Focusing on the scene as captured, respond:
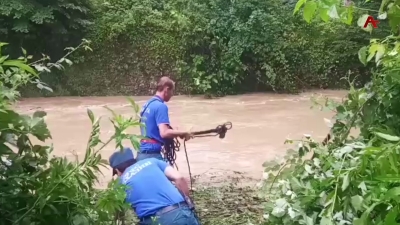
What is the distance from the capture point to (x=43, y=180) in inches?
61.2

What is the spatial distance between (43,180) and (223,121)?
9862 mm

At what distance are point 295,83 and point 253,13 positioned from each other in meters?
2.26

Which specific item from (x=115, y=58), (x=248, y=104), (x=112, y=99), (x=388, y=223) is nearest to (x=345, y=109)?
(x=388, y=223)

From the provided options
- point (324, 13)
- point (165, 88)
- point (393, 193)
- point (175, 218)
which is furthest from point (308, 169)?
point (165, 88)

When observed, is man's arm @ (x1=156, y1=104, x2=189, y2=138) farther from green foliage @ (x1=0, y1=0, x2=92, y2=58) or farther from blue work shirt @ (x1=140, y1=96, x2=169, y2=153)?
A: green foliage @ (x1=0, y1=0, x2=92, y2=58)

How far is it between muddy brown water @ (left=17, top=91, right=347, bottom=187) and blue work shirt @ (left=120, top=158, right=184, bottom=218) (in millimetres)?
1879

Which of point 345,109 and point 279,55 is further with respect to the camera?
point 279,55

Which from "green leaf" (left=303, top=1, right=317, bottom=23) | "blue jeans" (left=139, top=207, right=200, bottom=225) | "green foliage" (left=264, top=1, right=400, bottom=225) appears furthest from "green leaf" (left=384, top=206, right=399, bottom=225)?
"blue jeans" (left=139, top=207, right=200, bottom=225)

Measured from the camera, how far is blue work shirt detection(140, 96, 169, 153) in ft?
15.8

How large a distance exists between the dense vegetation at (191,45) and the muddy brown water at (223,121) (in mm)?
685

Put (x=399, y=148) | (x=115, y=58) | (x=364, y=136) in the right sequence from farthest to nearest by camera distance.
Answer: (x=115, y=58) < (x=364, y=136) < (x=399, y=148)

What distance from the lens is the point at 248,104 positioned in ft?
44.7

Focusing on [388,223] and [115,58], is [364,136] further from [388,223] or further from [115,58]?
[115,58]

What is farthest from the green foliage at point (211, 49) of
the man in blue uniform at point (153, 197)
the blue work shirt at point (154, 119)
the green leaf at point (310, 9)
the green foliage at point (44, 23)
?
the green leaf at point (310, 9)
